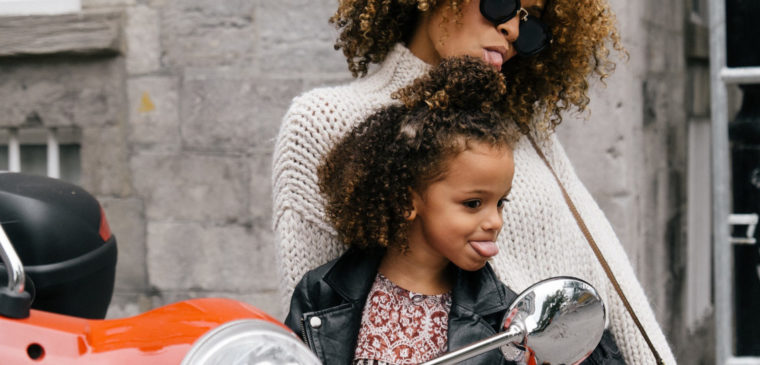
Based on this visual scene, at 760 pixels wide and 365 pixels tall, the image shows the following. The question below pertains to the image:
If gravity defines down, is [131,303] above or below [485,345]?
below

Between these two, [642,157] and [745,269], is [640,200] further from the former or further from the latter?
[745,269]

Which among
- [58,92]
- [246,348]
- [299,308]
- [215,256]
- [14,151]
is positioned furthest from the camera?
[14,151]

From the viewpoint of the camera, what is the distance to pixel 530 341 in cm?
124

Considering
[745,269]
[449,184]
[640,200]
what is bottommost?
[745,269]

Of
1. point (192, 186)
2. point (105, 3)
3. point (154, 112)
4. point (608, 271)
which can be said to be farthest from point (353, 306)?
point (105, 3)

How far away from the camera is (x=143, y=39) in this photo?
3.70m

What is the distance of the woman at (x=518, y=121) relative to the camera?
72.8 inches

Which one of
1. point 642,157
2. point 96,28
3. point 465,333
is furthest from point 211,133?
point 465,333

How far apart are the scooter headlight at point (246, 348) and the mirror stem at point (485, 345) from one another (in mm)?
178

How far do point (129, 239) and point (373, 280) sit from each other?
234cm

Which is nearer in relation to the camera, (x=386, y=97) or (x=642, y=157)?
(x=386, y=97)

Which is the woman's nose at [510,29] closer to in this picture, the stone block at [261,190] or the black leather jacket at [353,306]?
the black leather jacket at [353,306]

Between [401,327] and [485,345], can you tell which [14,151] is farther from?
[485,345]

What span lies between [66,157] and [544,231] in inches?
107
